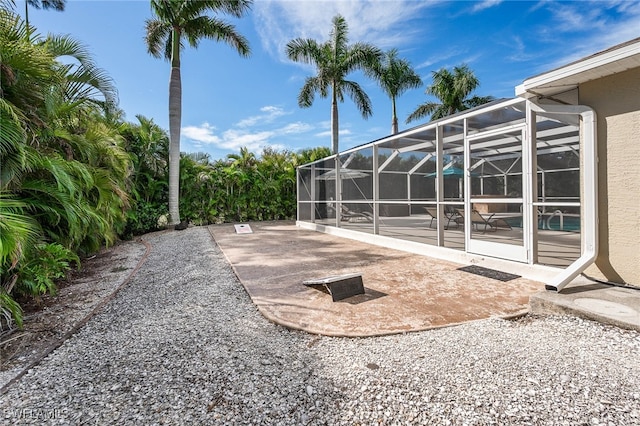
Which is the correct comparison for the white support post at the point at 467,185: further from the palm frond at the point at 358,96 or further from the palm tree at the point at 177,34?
the palm frond at the point at 358,96

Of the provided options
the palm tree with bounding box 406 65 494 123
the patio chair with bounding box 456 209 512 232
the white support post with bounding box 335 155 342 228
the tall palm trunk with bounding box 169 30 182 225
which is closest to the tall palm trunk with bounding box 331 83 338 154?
the white support post with bounding box 335 155 342 228

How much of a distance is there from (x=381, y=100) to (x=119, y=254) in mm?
17639

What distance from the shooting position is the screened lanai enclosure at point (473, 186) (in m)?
4.32

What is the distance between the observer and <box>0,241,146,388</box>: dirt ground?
98.3 inches

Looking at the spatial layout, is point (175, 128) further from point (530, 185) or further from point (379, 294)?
point (530, 185)

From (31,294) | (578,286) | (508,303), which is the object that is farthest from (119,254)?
(578,286)

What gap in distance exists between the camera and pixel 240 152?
14.4 metres

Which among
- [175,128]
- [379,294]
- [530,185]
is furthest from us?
[175,128]

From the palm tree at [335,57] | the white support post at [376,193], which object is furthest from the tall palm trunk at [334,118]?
the white support post at [376,193]

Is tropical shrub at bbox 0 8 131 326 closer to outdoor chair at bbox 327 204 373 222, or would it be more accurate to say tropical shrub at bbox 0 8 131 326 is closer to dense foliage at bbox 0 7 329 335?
dense foliage at bbox 0 7 329 335

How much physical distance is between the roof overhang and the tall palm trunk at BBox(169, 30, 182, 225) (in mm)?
11733

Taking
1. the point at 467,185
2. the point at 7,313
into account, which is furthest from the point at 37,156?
the point at 467,185

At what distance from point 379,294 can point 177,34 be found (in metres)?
13.2

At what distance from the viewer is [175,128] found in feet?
40.2
